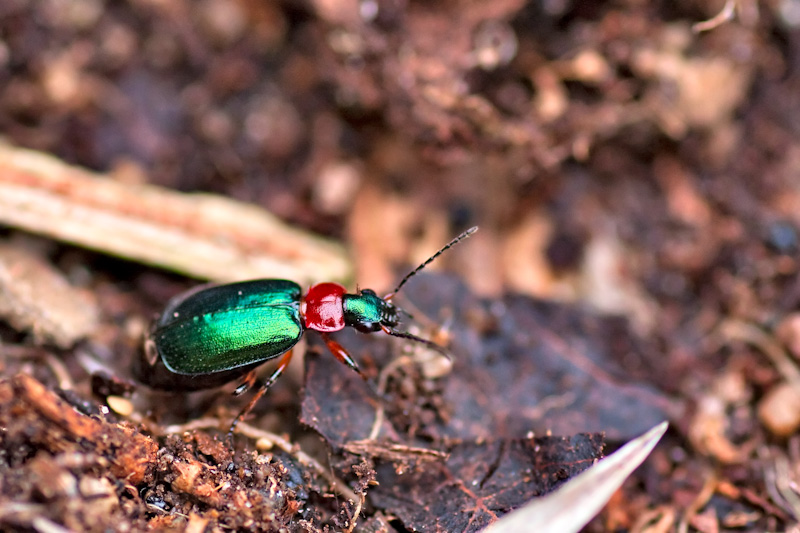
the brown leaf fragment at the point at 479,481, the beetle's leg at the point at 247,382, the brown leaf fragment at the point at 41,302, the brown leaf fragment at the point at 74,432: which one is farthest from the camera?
the brown leaf fragment at the point at 41,302

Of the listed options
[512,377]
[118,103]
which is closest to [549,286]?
[512,377]

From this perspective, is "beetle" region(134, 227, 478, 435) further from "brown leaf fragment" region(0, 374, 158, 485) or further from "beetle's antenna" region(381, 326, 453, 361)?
"brown leaf fragment" region(0, 374, 158, 485)

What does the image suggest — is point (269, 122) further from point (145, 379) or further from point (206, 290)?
point (145, 379)

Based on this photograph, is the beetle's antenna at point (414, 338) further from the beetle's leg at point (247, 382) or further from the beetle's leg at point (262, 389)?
the beetle's leg at point (247, 382)

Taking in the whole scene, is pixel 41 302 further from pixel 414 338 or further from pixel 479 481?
pixel 479 481

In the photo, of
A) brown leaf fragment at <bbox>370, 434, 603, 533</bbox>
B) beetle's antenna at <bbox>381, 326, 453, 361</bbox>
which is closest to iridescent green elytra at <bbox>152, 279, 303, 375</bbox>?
beetle's antenna at <bbox>381, 326, 453, 361</bbox>

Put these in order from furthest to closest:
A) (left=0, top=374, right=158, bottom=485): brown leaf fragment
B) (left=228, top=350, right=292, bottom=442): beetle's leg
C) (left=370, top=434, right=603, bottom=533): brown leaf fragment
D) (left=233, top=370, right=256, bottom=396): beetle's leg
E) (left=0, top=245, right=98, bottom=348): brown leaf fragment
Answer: (left=0, top=245, right=98, bottom=348): brown leaf fragment, (left=233, top=370, right=256, bottom=396): beetle's leg, (left=228, top=350, right=292, bottom=442): beetle's leg, (left=370, top=434, right=603, bottom=533): brown leaf fragment, (left=0, top=374, right=158, bottom=485): brown leaf fragment

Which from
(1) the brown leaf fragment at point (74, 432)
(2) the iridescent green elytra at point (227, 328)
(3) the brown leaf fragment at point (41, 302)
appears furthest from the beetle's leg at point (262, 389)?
(3) the brown leaf fragment at point (41, 302)

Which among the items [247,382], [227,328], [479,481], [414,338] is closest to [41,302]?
[227,328]
